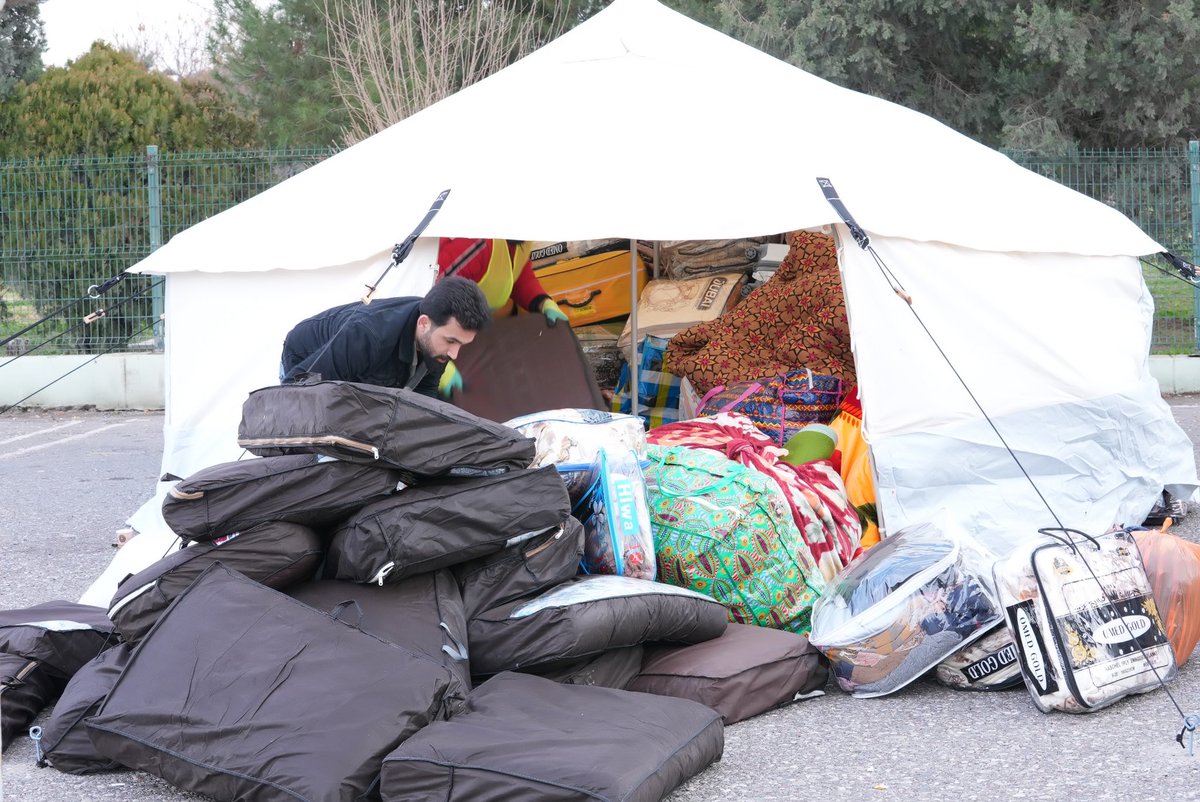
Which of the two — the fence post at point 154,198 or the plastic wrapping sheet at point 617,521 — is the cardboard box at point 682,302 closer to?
the plastic wrapping sheet at point 617,521

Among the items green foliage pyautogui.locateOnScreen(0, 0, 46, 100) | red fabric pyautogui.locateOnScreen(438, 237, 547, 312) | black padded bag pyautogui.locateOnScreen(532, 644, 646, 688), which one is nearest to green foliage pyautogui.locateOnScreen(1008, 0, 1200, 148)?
red fabric pyautogui.locateOnScreen(438, 237, 547, 312)

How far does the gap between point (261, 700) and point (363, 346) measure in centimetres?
163

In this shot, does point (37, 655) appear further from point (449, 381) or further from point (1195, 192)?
point (1195, 192)

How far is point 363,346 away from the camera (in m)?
4.65

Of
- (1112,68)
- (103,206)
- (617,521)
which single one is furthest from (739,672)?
(1112,68)

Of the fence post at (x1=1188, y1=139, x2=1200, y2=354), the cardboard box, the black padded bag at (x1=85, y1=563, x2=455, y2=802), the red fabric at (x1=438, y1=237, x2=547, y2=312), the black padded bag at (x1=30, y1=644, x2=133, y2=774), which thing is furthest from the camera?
the fence post at (x1=1188, y1=139, x2=1200, y2=354)

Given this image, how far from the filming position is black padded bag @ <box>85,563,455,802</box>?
3.18m

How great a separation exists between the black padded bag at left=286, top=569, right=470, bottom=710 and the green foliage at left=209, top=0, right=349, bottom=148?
13.7 metres

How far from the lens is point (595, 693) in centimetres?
360

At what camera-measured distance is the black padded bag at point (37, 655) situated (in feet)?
12.7

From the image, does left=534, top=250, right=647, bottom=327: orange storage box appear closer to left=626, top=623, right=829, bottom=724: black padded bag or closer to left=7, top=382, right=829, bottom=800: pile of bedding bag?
left=7, top=382, right=829, bottom=800: pile of bedding bag

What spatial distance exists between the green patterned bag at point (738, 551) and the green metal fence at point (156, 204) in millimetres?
7491

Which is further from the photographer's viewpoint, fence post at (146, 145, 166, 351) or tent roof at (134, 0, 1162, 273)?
fence post at (146, 145, 166, 351)

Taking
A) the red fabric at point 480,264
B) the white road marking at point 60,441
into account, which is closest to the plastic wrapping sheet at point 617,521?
the red fabric at point 480,264
